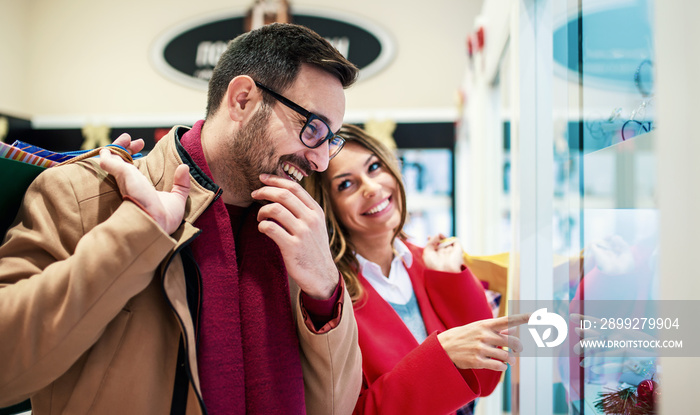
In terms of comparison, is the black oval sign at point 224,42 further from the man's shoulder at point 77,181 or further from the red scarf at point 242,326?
the man's shoulder at point 77,181

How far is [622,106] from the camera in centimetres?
86

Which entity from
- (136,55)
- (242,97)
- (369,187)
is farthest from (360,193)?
(136,55)

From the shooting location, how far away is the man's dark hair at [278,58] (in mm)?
1173

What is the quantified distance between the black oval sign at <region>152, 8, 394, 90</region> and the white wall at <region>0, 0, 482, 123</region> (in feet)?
0.29

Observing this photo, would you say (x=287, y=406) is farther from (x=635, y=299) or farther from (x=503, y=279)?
(x=503, y=279)

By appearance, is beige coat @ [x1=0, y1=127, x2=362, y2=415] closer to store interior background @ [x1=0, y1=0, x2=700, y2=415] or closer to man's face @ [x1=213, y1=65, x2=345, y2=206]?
man's face @ [x1=213, y1=65, x2=345, y2=206]

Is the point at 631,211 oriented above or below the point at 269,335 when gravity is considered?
above

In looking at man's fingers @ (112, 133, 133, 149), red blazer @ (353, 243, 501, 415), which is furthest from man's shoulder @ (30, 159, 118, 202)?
red blazer @ (353, 243, 501, 415)

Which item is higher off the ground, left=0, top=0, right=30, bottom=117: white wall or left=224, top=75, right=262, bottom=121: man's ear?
left=0, top=0, right=30, bottom=117: white wall

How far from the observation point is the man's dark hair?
1.17 m

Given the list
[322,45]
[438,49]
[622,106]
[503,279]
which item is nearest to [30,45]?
[438,49]

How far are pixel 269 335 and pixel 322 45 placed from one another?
75 cm

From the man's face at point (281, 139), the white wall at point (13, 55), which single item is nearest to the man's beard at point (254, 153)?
the man's face at point (281, 139)

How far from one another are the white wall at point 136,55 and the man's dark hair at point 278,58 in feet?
10.7
